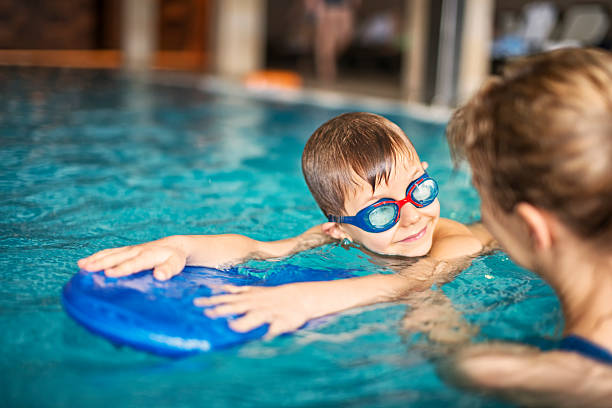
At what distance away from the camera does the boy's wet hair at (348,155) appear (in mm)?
2121

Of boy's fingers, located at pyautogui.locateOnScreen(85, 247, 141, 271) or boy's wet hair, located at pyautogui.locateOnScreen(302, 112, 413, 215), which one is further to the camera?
boy's wet hair, located at pyautogui.locateOnScreen(302, 112, 413, 215)

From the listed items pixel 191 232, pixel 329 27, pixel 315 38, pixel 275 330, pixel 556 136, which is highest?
pixel 329 27

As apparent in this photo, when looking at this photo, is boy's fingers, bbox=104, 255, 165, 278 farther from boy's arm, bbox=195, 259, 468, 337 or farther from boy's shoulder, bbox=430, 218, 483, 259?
boy's shoulder, bbox=430, 218, 483, 259

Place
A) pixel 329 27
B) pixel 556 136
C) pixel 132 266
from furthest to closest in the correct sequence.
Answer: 1. pixel 329 27
2. pixel 132 266
3. pixel 556 136

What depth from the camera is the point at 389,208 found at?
2143mm

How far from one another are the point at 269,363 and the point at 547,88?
982mm

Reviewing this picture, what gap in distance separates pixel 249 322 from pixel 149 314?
26cm

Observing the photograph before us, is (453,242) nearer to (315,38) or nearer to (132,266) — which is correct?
(132,266)

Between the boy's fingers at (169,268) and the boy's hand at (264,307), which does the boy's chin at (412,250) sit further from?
the boy's fingers at (169,268)

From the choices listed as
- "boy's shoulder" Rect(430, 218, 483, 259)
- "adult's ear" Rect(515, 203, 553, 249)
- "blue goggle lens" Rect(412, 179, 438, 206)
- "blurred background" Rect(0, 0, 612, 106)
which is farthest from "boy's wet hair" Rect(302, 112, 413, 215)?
"blurred background" Rect(0, 0, 612, 106)

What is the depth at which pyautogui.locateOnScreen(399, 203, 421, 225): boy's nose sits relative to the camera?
2191 millimetres

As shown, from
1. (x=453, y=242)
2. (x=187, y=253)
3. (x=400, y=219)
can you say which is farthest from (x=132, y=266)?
(x=453, y=242)

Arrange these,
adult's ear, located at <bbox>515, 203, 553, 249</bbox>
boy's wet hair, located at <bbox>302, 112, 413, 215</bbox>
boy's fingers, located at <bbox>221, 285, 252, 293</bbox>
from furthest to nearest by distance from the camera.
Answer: boy's wet hair, located at <bbox>302, 112, 413, 215</bbox>, boy's fingers, located at <bbox>221, 285, 252, 293</bbox>, adult's ear, located at <bbox>515, 203, 553, 249</bbox>

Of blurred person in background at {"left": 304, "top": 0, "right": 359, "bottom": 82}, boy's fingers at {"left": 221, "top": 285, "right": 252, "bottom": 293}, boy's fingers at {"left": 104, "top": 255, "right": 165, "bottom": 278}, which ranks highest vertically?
blurred person in background at {"left": 304, "top": 0, "right": 359, "bottom": 82}
